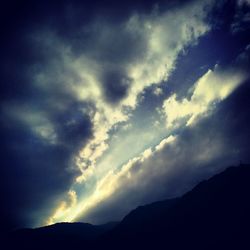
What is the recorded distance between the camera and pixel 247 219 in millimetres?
199750

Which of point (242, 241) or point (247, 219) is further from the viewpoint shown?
point (247, 219)

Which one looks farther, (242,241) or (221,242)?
(221,242)

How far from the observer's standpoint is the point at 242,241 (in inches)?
7205

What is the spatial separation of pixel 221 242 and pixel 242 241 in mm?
17937

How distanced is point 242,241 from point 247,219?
2269 cm

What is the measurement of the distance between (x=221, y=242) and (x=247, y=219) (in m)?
27.9

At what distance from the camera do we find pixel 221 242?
19600cm
